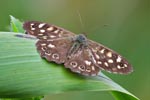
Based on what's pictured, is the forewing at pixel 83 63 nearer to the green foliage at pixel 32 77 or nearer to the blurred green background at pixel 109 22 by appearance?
the green foliage at pixel 32 77

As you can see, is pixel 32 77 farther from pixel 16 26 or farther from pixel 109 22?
pixel 109 22

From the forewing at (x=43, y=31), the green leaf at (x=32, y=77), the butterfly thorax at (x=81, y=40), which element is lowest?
the green leaf at (x=32, y=77)

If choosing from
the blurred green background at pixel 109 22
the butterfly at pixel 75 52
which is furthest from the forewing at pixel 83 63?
the blurred green background at pixel 109 22

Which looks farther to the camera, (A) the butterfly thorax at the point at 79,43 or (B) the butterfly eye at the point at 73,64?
(A) the butterfly thorax at the point at 79,43

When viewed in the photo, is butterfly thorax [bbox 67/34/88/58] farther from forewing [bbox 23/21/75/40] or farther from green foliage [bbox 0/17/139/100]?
green foliage [bbox 0/17/139/100]

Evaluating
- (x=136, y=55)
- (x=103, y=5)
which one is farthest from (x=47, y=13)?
(x=136, y=55)

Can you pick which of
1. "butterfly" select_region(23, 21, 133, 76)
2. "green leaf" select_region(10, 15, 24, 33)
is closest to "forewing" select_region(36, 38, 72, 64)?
"butterfly" select_region(23, 21, 133, 76)

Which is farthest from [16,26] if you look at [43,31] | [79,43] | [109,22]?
[109,22]
